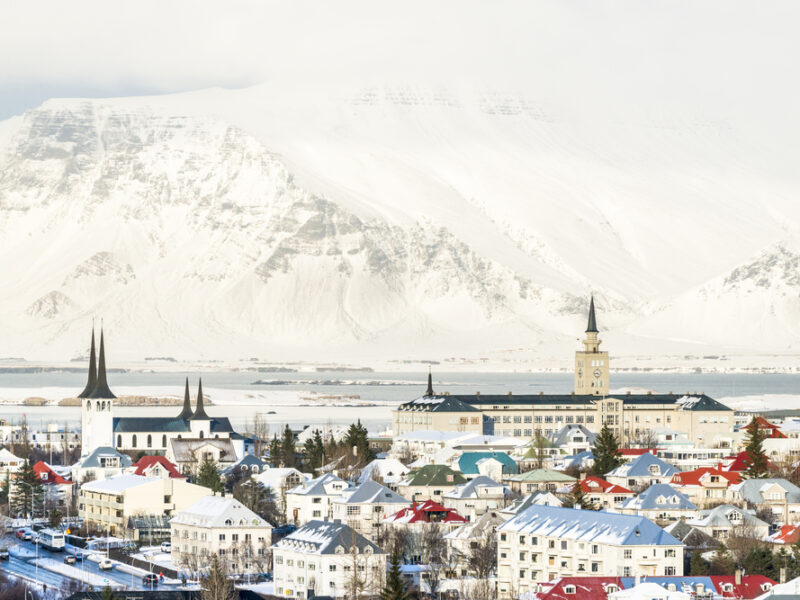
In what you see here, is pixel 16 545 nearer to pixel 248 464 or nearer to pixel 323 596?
pixel 323 596

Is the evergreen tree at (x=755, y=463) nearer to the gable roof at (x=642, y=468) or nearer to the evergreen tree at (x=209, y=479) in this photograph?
the gable roof at (x=642, y=468)

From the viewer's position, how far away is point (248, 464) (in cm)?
10775

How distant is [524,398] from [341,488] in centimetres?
6482

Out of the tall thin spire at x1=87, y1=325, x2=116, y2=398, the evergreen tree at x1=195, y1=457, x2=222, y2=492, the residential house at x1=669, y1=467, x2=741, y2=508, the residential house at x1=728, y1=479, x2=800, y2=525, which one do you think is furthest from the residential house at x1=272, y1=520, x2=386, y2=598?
the tall thin spire at x1=87, y1=325, x2=116, y2=398

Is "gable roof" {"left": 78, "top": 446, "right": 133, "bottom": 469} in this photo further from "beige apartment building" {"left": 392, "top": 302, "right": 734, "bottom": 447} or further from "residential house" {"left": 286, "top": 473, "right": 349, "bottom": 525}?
"beige apartment building" {"left": 392, "top": 302, "right": 734, "bottom": 447}

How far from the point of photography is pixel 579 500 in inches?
3194

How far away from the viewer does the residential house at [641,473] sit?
313 ft

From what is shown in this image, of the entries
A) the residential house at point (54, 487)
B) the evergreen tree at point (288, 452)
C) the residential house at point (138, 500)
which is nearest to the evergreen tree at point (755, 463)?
the residential house at point (138, 500)

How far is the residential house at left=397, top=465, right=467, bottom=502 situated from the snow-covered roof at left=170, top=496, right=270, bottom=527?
12.0m

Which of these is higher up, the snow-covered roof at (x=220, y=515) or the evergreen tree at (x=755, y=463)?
the evergreen tree at (x=755, y=463)

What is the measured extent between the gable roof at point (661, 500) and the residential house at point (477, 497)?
5.69m

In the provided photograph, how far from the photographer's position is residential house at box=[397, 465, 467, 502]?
92.4 metres

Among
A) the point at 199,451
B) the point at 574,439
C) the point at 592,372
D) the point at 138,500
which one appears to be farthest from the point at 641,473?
the point at 592,372

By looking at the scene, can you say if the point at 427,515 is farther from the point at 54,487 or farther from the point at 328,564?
the point at 54,487
